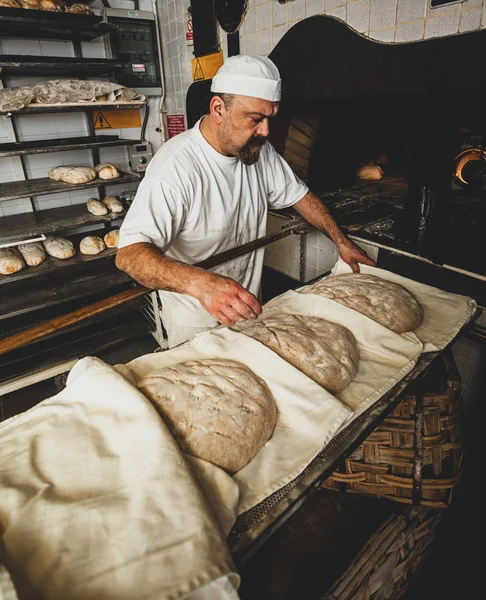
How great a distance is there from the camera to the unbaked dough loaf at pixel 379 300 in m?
1.48

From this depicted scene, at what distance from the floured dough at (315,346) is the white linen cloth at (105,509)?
0.51 meters

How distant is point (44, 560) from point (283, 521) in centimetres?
48

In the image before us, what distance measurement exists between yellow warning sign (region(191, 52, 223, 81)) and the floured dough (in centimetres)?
262

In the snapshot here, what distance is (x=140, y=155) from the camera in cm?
397

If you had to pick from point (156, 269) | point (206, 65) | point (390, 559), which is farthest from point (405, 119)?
point (390, 559)

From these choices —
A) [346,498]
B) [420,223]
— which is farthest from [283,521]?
[420,223]

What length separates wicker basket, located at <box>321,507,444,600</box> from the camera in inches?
54.1

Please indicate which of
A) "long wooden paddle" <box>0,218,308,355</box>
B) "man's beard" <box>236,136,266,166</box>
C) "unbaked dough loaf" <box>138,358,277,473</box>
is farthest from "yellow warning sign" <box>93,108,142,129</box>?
"unbaked dough loaf" <box>138,358,277,473</box>

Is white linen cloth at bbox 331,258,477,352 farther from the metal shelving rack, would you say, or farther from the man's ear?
the metal shelving rack

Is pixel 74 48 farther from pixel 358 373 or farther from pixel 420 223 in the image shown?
pixel 358 373

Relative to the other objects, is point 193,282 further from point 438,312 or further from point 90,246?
point 90,246

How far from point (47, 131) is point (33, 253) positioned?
138cm

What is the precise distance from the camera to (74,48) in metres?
3.57

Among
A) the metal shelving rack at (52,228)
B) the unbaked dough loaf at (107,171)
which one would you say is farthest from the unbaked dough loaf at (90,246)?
the unbaked dough loaf at (107,171)
